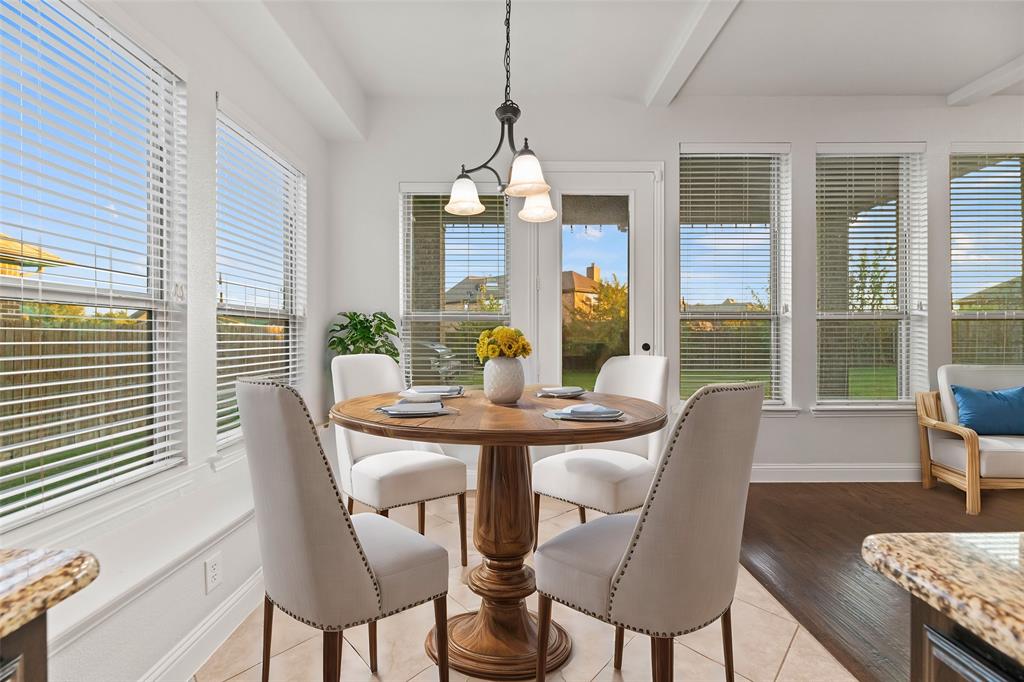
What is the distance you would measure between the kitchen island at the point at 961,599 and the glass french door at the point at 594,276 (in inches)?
127

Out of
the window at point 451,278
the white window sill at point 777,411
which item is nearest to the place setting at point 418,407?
the window at point 451,278

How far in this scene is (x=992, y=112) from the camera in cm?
386

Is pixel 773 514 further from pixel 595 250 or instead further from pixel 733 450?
pixel 733 450

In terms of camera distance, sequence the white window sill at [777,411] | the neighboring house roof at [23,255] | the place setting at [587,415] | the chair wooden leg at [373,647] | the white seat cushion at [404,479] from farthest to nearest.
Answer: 1. the white window sill at [777,411]
2. the white seat cushion at [404,479]
3. the chair wooden leg at [373,647]
4. the place setting at [587,415]
5. the neighboring house roof at [23,255]

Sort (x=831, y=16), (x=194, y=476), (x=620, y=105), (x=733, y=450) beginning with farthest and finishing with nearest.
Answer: (x=620, y=105), (x=831, y=16), (x=194, y=476), (x=733, y=450)

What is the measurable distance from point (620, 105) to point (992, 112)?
2813 mm

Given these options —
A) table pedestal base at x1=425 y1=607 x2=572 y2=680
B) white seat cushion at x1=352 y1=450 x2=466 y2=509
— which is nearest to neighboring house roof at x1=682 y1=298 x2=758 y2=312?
white seat cushion at x1=352 y1=450 x2=466 y2=509

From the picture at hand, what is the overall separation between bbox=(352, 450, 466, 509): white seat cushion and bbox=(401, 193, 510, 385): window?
4.81 ft

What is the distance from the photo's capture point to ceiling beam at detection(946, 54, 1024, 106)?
3.29m

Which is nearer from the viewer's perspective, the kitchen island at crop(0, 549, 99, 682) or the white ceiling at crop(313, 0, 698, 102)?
the kitchen island at crop(0, 549, 99, 682)

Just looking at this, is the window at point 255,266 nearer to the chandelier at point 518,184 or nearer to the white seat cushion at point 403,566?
the chandelier at point 518,184

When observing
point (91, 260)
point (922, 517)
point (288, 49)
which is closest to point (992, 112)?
point (922, 517)

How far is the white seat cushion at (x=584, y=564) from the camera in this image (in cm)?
133

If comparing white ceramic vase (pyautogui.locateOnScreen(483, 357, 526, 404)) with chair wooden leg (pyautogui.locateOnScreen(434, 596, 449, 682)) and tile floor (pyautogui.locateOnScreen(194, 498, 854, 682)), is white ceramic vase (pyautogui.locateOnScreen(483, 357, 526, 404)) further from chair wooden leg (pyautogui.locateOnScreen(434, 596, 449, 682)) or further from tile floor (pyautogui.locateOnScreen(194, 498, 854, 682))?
tile floor (pyautogui.locateOnScreen(194, 498, 854, 682))
